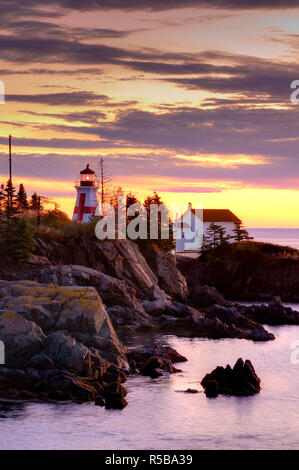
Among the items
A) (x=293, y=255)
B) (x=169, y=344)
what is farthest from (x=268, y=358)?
(x=293, y=255)

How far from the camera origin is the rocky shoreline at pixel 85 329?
35.9 meters

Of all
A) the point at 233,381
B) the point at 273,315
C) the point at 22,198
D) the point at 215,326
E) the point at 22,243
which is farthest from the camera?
the point at 22,198

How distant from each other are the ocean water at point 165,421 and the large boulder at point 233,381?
0.47 meters

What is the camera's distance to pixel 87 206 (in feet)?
287

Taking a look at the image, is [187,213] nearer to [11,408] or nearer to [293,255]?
[293,255]

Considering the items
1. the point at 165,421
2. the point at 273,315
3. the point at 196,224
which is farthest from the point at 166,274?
the point at 196,224

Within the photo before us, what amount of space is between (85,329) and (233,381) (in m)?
8.49

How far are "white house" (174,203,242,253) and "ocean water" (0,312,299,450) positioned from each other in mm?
81938

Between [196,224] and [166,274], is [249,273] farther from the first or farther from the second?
[196,224]

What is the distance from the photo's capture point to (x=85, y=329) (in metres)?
41.4

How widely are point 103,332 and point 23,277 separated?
957 inches

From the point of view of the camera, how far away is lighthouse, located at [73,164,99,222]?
8738 centimetres

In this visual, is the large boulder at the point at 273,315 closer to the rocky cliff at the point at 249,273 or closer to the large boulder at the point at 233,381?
the rocky cliff at the point at 249,273

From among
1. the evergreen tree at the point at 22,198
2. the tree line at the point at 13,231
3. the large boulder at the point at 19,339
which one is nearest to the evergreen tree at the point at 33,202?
the evergreen tree at the point at 22,198
